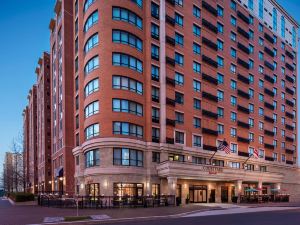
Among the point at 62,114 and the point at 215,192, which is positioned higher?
the point at 62,114

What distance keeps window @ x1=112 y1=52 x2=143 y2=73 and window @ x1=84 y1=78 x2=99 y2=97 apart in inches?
146

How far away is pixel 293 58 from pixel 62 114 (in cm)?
5957

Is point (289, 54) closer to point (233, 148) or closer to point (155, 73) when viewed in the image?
point (233, 148)

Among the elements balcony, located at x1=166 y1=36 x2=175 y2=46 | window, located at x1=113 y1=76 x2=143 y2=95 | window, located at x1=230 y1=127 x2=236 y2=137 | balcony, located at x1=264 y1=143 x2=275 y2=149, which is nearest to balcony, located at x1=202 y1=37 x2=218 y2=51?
balcony, located at x1=166 y1=36 x2=175 y2=46

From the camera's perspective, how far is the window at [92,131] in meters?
45.4

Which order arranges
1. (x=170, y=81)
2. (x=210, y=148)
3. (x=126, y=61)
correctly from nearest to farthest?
(x=126, y=61)
(x=170, y=81)
(x=210, y=148)

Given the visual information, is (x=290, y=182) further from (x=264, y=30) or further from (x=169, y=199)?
(x=169, y=199)

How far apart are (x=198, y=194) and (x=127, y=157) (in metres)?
14.9

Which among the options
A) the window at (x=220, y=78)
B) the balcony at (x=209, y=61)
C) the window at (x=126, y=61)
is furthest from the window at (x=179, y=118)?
the window at (x=220, y=78)

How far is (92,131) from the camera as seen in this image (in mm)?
46344

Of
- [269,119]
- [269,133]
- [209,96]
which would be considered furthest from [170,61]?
[269,133]

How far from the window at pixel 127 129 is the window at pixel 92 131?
2.70 metres

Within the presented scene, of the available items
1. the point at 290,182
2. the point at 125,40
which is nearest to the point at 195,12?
the point at 125,40

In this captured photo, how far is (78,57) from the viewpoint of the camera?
5434 centimetres
